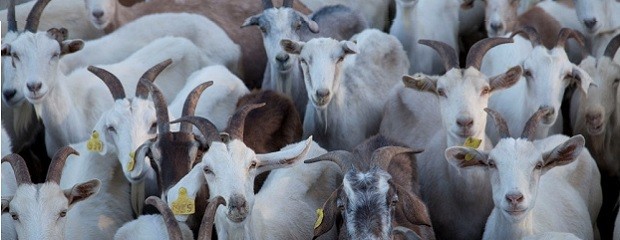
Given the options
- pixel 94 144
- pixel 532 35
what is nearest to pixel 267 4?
pixel 532 35

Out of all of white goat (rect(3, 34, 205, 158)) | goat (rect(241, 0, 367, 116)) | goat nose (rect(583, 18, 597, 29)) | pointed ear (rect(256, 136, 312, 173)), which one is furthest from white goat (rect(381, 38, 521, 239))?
white goat (rect(3, 34, 205, 158))

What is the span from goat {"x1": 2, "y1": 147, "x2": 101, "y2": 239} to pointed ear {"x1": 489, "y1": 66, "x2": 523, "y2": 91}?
262 centimetres

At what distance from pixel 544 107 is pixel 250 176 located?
8.23 ft

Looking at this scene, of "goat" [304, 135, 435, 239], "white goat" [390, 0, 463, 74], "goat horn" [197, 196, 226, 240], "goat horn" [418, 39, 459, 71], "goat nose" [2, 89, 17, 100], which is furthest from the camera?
"white goat" [390, 0, 463, 74]

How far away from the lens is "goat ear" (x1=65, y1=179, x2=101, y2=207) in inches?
288

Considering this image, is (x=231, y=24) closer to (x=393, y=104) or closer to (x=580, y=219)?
(x=393, y=104)

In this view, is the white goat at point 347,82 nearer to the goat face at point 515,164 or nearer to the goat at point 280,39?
the goat at point 280,39

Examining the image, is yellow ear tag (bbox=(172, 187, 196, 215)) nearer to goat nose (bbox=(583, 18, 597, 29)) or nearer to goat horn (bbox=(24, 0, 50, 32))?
goat horn (bbox=(24, 0, 50, 32))

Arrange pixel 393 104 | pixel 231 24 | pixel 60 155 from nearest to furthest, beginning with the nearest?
1. pixel 60 155
2. pixel 393 104
3. pixel 231 24

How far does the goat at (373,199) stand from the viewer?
6.72 m

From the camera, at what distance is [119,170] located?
8422 mm

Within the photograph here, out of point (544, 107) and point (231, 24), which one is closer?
point (544, 107)

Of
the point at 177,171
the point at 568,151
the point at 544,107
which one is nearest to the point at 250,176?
the point at 177,171

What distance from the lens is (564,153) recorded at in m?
7.37
